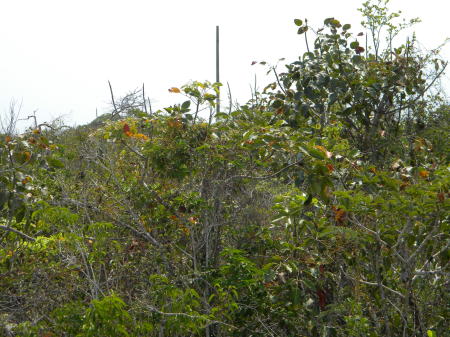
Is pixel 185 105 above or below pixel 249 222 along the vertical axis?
above

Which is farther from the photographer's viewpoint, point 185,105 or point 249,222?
point 249,222

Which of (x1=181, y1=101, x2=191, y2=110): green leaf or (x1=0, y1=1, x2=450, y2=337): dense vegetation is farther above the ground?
(x1=181, y1=101, x2=191, y2=110): green leaf

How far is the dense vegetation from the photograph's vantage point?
262 centimetres

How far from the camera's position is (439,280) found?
2738mm

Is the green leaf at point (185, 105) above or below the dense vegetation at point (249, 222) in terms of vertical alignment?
above

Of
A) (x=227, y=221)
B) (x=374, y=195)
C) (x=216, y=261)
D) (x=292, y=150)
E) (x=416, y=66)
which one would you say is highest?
(x=416, y=66)

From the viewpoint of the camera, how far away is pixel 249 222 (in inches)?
163

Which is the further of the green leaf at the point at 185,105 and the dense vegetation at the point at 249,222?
the green leaf at the point at 185,105

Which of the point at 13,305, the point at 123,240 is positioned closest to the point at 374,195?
the point at 123,240

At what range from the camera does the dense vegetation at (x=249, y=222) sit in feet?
8.59

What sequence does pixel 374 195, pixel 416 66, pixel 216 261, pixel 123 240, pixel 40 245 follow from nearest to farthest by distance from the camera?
pixel 374 195 → pixel 40 245 → pixel 216 261 → pixel 123 240 → pixel 416 66

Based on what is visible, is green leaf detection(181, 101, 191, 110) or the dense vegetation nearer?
the dense vegetation

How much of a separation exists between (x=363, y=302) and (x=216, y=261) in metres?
1.10

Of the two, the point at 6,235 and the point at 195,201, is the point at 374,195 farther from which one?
the point at 6,235
